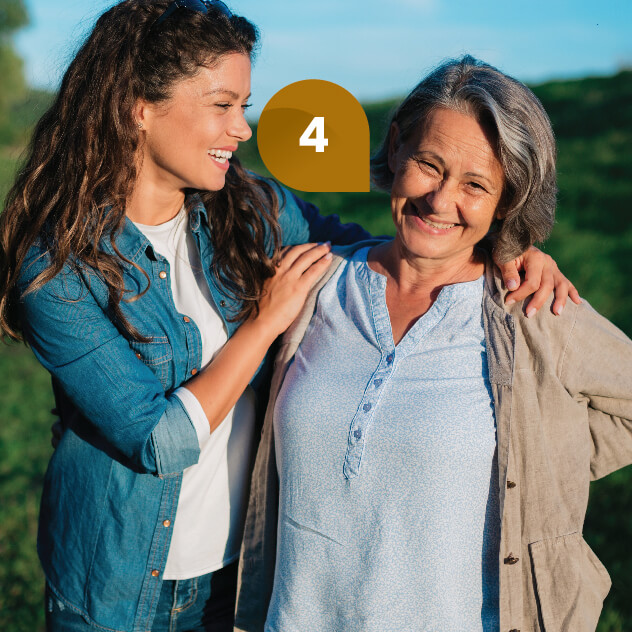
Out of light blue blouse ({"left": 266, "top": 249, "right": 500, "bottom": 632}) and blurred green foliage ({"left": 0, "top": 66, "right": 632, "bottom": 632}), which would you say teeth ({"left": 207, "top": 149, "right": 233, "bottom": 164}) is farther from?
light blue blouse ({"left": 266, "top": 249, "right": 500, "bottom": 632})

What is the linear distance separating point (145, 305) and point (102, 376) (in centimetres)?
27

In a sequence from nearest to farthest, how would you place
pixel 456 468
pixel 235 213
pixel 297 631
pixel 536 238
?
pixel 456 468
pixel 297 631
pixel 536 238
pixel 235 213

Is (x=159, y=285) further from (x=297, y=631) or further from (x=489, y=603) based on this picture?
(x=489, y=603)

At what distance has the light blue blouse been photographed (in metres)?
2.00

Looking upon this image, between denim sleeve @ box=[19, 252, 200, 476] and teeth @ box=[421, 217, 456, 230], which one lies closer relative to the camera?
denim sleeve @ box=[19, 252, 200, 476]

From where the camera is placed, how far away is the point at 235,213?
Result: 2.48m

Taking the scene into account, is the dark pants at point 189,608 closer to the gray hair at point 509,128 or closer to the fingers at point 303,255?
the fingers at point 303,255

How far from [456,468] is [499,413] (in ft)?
0.63

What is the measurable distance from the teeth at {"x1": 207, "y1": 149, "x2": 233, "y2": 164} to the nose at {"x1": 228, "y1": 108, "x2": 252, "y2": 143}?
0.19 ft

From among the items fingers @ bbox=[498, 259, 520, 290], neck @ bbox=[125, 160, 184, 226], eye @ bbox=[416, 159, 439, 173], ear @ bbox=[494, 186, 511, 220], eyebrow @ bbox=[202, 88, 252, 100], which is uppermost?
eyebrow @ bbox=[202, 88, 252, 100]

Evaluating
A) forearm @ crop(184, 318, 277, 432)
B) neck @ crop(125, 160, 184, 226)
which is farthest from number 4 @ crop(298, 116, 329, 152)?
forearm @ crop(184, 318, 277, 432)

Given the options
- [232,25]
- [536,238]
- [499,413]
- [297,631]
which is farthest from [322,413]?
[232,25]

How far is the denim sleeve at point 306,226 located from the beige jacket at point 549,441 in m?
0.76

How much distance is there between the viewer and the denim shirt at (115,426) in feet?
6.78
